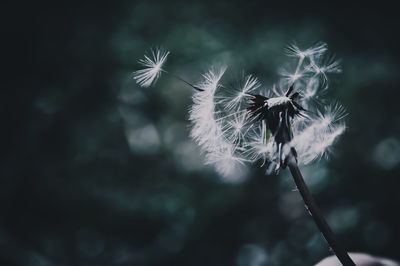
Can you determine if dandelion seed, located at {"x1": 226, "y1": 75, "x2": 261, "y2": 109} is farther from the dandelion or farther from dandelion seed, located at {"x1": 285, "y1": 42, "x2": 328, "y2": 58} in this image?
dandelion seed, located at {"x1": 285, "y1": 42, "x2": 328, "y2": 58}

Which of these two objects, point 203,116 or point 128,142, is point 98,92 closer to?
point 128,142

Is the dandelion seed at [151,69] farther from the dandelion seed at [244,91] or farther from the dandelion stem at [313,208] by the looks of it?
the dandelion stem at [313,208]

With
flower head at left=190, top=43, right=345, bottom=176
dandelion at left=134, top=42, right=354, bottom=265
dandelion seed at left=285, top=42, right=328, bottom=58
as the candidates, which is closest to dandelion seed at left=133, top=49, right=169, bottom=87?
dandelion at left=134, top=42, right=354, bottom=265

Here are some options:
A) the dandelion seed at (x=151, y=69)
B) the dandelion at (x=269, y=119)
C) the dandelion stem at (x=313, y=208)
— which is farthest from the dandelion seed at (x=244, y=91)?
the dandelion stem at (x=313, y=208)

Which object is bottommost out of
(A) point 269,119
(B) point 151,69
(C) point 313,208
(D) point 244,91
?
(C) point 313,208

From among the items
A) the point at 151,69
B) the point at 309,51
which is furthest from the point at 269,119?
the point at 309,51

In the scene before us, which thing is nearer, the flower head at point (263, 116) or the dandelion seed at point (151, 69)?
the flower head at point (263, 116)

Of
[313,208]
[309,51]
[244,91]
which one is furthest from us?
[309,51]

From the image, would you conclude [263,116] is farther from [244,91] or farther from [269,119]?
[244,91]

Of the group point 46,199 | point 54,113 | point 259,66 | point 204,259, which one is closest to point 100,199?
point 46,199
